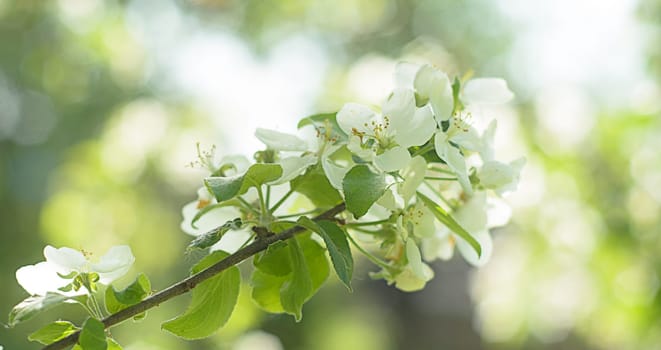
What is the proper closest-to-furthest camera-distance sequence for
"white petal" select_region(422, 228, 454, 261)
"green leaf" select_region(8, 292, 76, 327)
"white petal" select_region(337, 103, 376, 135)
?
"green leaf" select_region(8, 292, 76, 327)
"white petal" select_region(337, 103, 376, 135)
"white petal" select_region(422, 228, 454, 261)

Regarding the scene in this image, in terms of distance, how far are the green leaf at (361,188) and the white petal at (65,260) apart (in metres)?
0.15

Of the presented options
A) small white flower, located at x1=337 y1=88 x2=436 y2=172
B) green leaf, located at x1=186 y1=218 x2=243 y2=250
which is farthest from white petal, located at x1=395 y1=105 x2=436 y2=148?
green leaf, located at x1=186 y1=218 x2=243 y2=250

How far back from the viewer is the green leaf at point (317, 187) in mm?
501

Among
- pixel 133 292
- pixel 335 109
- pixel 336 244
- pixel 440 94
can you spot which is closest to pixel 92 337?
pixel 133 292

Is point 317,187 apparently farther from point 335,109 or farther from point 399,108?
point 335,109

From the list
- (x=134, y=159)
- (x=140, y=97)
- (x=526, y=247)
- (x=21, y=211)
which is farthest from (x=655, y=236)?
(x=21, y=211)

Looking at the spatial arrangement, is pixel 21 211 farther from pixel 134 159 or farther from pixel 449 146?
pixel 449 146

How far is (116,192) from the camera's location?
2225mm

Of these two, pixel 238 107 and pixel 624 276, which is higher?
pixel 238 107

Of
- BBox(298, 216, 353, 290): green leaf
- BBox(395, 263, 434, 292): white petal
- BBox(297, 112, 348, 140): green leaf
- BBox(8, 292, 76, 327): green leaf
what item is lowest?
BBox(395, 263, 434, 292): white petal

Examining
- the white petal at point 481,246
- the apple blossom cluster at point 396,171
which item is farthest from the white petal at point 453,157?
the white petal at point 481,246

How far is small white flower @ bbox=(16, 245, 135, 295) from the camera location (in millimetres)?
456

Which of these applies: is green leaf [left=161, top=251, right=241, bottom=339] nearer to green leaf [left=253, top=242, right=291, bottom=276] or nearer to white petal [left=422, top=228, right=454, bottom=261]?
green leaf [left=253, top=242, right=291, bottom=276]

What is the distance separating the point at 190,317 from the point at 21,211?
3.47 m
